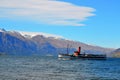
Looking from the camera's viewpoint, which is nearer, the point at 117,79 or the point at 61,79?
the point at 61,79

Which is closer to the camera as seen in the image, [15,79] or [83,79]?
[15,79]

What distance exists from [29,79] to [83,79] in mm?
12127

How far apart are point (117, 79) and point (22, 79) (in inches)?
917

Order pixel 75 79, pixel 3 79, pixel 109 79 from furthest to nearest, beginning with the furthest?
1. pixel 109 79
2. pixel 75 79
3. pixel 3 79

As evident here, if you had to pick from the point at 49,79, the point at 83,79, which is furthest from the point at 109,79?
the point at 49,79

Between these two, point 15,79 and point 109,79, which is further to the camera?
point 109,79

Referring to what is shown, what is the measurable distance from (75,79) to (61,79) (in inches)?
124

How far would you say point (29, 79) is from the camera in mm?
78375

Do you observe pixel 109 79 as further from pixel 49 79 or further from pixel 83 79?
pixel 49 79

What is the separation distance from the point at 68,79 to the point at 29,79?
850 cm

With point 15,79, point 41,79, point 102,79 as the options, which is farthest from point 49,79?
point 102,79

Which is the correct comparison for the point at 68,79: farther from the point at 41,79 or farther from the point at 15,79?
the point at 15,79

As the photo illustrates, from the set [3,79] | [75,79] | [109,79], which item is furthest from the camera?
[109,79]

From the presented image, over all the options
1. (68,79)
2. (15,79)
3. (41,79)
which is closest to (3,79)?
(15,79)
